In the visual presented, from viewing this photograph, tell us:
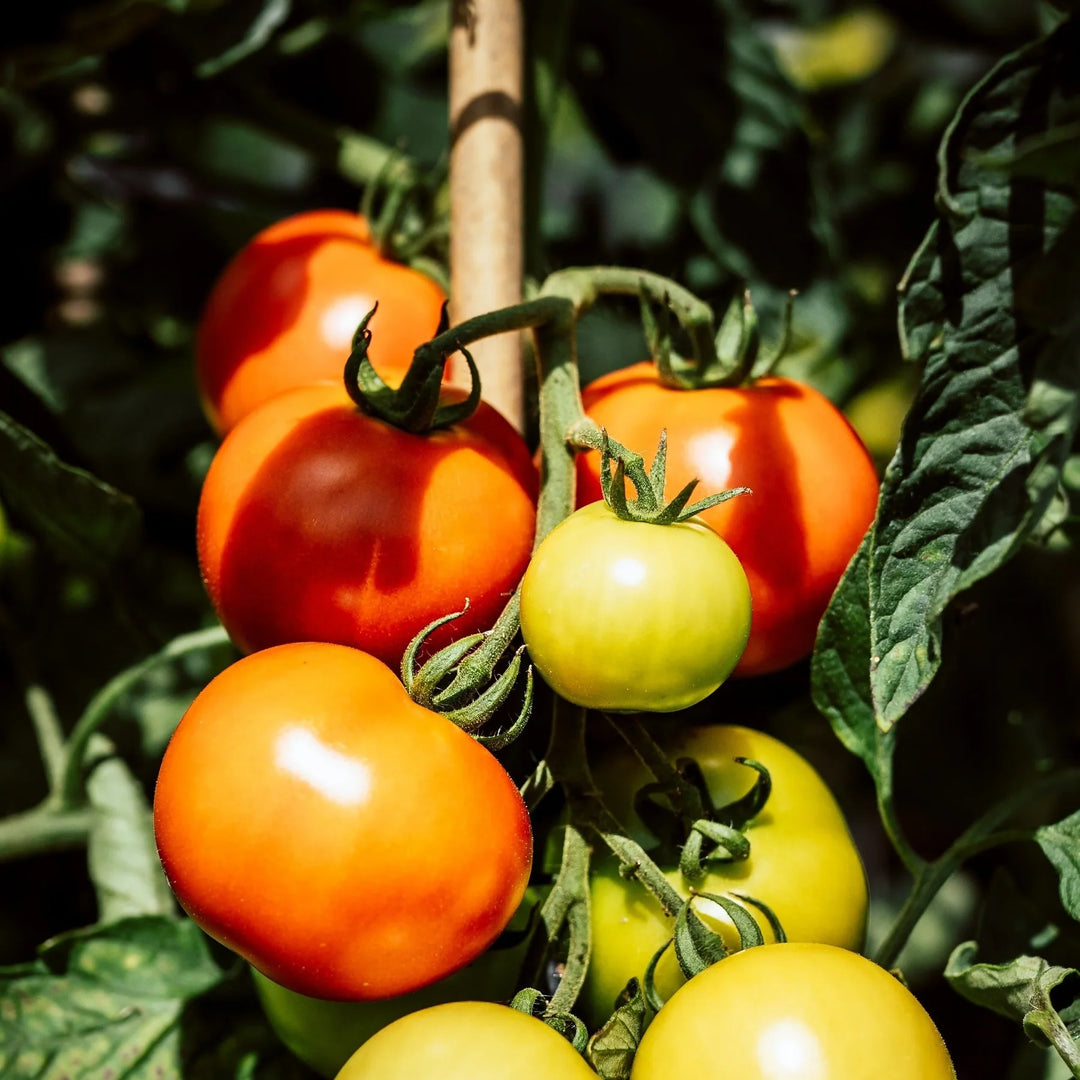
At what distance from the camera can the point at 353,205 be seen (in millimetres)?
1135

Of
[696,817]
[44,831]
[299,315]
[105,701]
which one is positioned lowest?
[44,831]

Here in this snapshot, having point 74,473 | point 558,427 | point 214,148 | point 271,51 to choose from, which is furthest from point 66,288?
point 558,427

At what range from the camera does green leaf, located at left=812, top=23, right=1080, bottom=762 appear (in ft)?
Answer: 1.69

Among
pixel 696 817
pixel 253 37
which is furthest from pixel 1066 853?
pixel 253 37

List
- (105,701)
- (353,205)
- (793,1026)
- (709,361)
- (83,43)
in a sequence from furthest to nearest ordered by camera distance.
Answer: (353,205) → (83,43) → (105,701) → (709,361) → (793,1026)

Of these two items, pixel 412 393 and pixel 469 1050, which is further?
pixel 412 393

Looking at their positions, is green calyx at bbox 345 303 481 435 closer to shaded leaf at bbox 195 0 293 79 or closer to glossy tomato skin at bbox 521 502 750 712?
glossy tomato skin at bbox 521 502 750 712

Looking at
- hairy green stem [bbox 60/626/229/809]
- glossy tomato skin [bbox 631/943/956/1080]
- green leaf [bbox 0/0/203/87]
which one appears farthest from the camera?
green leaf [bbox 0/0/203/87]

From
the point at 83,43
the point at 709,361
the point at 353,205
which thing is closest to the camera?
the point at 709,361

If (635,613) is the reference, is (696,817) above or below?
below

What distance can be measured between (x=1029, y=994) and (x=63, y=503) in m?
0.63

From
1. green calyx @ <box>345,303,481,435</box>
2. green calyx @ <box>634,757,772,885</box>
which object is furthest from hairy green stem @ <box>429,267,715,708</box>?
green calyx @ <box>634,757,772,885</box>

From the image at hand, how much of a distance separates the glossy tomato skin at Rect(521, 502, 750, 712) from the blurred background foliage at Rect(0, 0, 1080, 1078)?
264 millimetres

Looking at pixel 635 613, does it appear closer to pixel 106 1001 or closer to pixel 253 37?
pixel 106 1001
